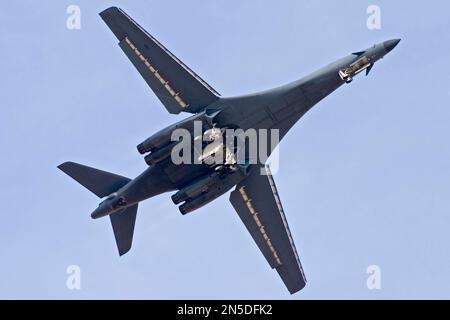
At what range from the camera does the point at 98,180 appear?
175 feet

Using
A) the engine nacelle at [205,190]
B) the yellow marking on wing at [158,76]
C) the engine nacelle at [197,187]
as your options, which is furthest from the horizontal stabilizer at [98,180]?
the yellow marking on wing at [158,76]

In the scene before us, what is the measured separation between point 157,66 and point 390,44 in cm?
1408

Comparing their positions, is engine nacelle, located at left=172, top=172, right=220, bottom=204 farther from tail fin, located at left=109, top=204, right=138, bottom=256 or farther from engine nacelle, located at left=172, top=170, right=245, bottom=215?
tail fin, located at left=109, top=204, right=138, bottom=256

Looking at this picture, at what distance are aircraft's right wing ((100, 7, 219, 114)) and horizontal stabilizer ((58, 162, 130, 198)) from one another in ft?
19.4

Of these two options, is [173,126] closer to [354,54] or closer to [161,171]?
[161,171]

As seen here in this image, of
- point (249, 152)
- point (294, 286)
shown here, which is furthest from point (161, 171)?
point (294, 286)

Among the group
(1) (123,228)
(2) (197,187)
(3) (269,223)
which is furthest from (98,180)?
(3) (269,223)

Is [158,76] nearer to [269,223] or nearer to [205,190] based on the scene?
[205,190]

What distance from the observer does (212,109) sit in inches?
1991

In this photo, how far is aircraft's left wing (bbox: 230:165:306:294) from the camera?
53.1 m

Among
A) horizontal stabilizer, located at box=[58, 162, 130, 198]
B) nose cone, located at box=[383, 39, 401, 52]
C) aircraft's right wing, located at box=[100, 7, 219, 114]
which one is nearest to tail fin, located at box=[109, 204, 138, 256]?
horizontal stabilizer, located at box=[58, 162, 130, 198]

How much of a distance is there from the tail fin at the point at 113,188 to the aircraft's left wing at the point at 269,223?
271 inches

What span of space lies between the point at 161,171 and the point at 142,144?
2.36 m
